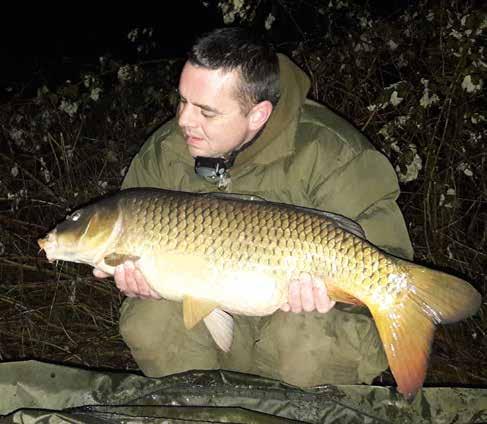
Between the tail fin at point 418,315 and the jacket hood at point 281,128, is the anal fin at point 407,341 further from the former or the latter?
the jacket hood at point 281,128

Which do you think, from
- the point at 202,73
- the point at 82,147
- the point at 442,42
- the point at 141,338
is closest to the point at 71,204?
the point at 82,147

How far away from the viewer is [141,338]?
1.92 meters

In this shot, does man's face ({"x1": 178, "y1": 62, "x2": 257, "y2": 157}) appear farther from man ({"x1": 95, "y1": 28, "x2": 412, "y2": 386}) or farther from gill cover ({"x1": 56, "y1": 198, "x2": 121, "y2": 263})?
gill cover ({"x1": 56, "y1": 198, "x2": 121, "y2": 263})

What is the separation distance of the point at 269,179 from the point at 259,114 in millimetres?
203

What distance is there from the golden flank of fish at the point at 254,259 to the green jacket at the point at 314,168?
0.21m

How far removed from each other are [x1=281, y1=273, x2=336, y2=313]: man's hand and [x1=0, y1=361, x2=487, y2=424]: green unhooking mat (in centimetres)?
21

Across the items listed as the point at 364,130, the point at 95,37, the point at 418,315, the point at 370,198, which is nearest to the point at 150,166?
the point at 370,198

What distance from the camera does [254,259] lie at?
1608mm

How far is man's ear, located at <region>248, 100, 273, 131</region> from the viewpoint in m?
1.82

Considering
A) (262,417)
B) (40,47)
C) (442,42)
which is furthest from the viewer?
(40,47)

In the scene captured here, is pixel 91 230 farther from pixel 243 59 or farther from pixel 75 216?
pixel 243 59

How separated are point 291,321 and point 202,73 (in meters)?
0.77

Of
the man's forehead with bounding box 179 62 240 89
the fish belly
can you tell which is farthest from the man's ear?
the fish belly

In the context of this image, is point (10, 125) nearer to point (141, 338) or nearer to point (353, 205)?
point (141, 338)
